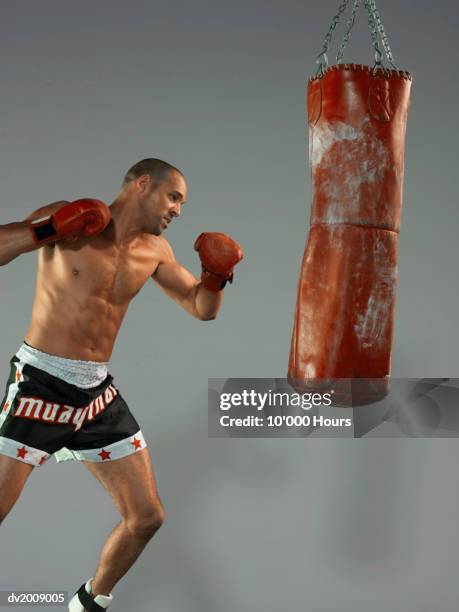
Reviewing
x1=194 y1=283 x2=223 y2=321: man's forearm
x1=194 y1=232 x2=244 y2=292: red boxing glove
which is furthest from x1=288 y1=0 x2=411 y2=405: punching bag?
x1=194 y1=283 x2=223 y2=321: man's forearm

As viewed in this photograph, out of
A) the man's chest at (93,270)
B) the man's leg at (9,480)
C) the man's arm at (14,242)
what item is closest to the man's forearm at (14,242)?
the man's arm at (14,242)

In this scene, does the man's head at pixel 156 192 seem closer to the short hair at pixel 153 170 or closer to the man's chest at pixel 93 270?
the short hair at pixel 153 170

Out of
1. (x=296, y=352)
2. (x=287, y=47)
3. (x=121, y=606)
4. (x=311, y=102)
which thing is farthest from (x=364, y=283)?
(x=121, y=606)

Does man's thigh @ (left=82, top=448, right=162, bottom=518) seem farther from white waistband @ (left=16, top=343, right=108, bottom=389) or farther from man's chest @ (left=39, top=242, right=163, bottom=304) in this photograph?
man's chest @ (left=39, top=242, right=163, bottom=304)

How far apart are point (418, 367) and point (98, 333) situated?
1671 millimetres

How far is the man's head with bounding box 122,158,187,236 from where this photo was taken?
9.95 feet

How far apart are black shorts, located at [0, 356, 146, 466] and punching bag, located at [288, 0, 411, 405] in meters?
0.74

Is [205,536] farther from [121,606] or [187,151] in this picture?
[187,151]

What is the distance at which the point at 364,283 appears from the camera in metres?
2.73

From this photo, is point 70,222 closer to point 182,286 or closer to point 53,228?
point 53,228

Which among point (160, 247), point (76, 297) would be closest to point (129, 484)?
point (76, 297)

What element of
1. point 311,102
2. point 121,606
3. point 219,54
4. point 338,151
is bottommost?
point 121,606

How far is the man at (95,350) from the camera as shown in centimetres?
295

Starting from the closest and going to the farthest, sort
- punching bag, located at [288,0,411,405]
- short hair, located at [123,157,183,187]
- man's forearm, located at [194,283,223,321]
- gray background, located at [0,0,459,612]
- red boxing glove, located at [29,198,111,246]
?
1. punching bag, located at [288,0,411,405]
2. red boxing glove, located at [29,198,111,246]
3. short hair, located at [123,157,183,187]
4. man's forearm, located at [194,283,223,321]
5. gray background, located at [0,0,459,612]
